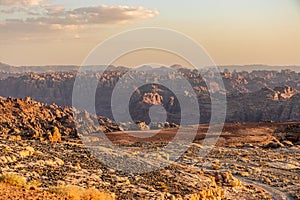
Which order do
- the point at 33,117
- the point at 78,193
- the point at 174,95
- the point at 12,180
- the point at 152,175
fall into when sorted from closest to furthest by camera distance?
1. the point at 78,193
2. the point at 12,180
3. the point at 152,175
4. the point at 33,117
5. the point at 174,95

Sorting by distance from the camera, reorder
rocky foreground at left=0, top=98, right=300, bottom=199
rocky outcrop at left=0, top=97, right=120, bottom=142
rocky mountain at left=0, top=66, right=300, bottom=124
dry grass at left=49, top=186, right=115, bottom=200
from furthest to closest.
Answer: rocky mountain at left=0, top=66, right=300, bottom=124, rocky outcrop at left=0, top=97, right=120, bottom=142, rocky foreground at left=0, top=98, right=300, bottom=199, dry grass at left=49, top=186, right=115, bottom=200

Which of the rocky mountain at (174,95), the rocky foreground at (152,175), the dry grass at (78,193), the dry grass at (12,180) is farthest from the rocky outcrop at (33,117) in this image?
the rocky mountain at (174,95)

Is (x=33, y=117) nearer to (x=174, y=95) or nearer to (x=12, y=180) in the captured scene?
(x=12, y=180)

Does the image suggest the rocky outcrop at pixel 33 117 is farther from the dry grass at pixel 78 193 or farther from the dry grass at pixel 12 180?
the dry grass at pixel 78 193

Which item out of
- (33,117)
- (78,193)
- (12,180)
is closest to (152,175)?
(78,193)

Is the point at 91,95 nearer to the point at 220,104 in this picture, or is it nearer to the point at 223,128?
the point at 220,104

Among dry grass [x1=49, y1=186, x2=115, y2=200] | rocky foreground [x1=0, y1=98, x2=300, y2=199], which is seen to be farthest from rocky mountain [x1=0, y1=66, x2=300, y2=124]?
dry grass [x1=49, y1=186, x2=115, y2=200]

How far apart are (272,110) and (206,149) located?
7763 cm

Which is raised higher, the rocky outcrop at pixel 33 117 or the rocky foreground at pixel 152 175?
the rocky foreground at pixel 152 175

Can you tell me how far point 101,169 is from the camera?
15.6m

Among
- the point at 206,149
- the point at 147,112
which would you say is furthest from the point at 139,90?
the point at 206,149

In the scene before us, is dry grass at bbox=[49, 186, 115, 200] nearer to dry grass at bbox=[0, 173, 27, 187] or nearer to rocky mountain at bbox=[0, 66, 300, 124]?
dry grass at bbox=[0, 173, 27, 187]

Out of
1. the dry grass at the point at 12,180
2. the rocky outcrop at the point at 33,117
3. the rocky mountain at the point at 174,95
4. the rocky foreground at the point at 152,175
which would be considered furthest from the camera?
the rocky mountain at the point at 174,95

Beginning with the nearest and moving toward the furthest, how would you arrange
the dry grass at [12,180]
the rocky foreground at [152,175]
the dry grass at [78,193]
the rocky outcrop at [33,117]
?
the dry grass at [78,193] < the dry grass at [12,180] < the rocky foreground at [152,175] < the rocky outcrop at [33,117]
